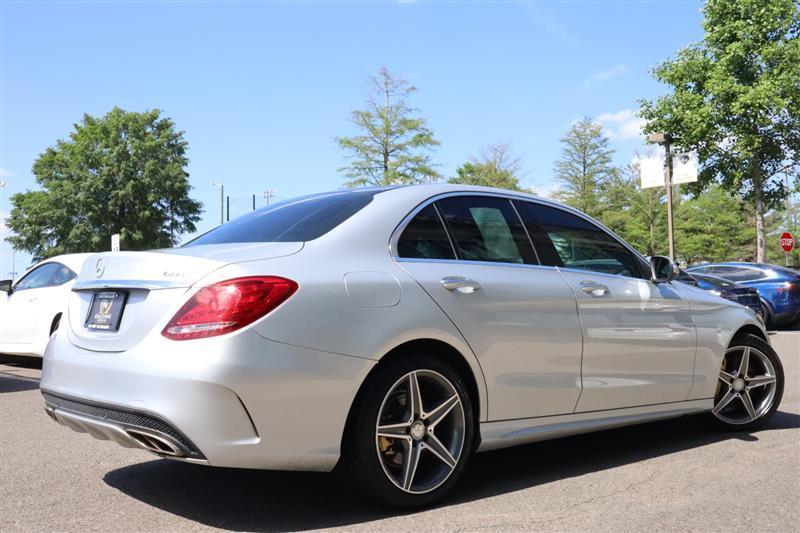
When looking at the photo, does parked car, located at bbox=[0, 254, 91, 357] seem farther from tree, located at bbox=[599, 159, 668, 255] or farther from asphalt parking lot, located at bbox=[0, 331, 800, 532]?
tree, located at bbox=[599, 159, 668, 255]

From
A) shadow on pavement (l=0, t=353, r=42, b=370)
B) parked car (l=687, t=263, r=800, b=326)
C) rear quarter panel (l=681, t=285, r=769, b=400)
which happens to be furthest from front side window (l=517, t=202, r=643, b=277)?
parked car (l=687, t=263, r=800, b=326)

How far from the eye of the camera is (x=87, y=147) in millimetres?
55719

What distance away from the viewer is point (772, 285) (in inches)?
634

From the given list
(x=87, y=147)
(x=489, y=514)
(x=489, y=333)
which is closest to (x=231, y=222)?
(x=489, y=333)

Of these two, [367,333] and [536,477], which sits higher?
[367,333]

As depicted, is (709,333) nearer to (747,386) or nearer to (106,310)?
(747,386)

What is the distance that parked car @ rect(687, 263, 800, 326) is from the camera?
15.9 metres

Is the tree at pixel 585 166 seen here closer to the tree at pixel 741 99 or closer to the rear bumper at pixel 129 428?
the tree at pixel 741 99

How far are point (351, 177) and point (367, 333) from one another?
34611 millimetres

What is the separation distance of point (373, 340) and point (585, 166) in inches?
1819

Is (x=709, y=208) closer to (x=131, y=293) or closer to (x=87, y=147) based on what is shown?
(x=87, y=147)

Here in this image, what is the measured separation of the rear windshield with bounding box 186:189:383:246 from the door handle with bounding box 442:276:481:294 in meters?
0.58

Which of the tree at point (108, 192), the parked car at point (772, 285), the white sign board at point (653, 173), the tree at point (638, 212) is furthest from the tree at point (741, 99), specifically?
the tree at point (108, 192)

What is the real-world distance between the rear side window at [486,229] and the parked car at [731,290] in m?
10.6
